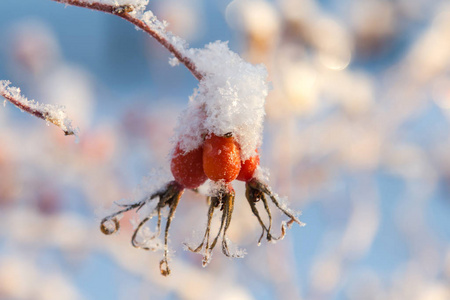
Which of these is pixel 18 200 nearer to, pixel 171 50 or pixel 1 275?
pixel 1 275

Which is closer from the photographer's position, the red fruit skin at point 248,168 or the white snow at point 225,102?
the white snow at point 225,102

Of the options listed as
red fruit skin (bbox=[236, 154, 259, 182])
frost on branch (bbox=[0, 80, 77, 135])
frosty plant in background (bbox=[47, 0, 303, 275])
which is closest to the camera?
frost on branch (bbox=[0, 80, 77, 135])

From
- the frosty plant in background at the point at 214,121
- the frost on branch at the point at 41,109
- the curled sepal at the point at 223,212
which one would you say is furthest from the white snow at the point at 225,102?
the frost on branch at the point at 41,109

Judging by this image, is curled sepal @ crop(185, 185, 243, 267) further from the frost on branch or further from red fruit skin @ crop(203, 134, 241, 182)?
the frost on branch

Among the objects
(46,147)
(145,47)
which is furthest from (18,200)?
(145,47)

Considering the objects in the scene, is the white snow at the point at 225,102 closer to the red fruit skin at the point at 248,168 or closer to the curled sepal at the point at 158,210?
the red fruit skin at the point at 248,168

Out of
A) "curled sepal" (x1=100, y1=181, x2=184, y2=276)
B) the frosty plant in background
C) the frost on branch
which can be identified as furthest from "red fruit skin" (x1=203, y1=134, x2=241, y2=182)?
the frost on branch

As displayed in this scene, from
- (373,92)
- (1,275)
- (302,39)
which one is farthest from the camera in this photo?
(1,275)

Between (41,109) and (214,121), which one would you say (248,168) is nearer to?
(214,121)
